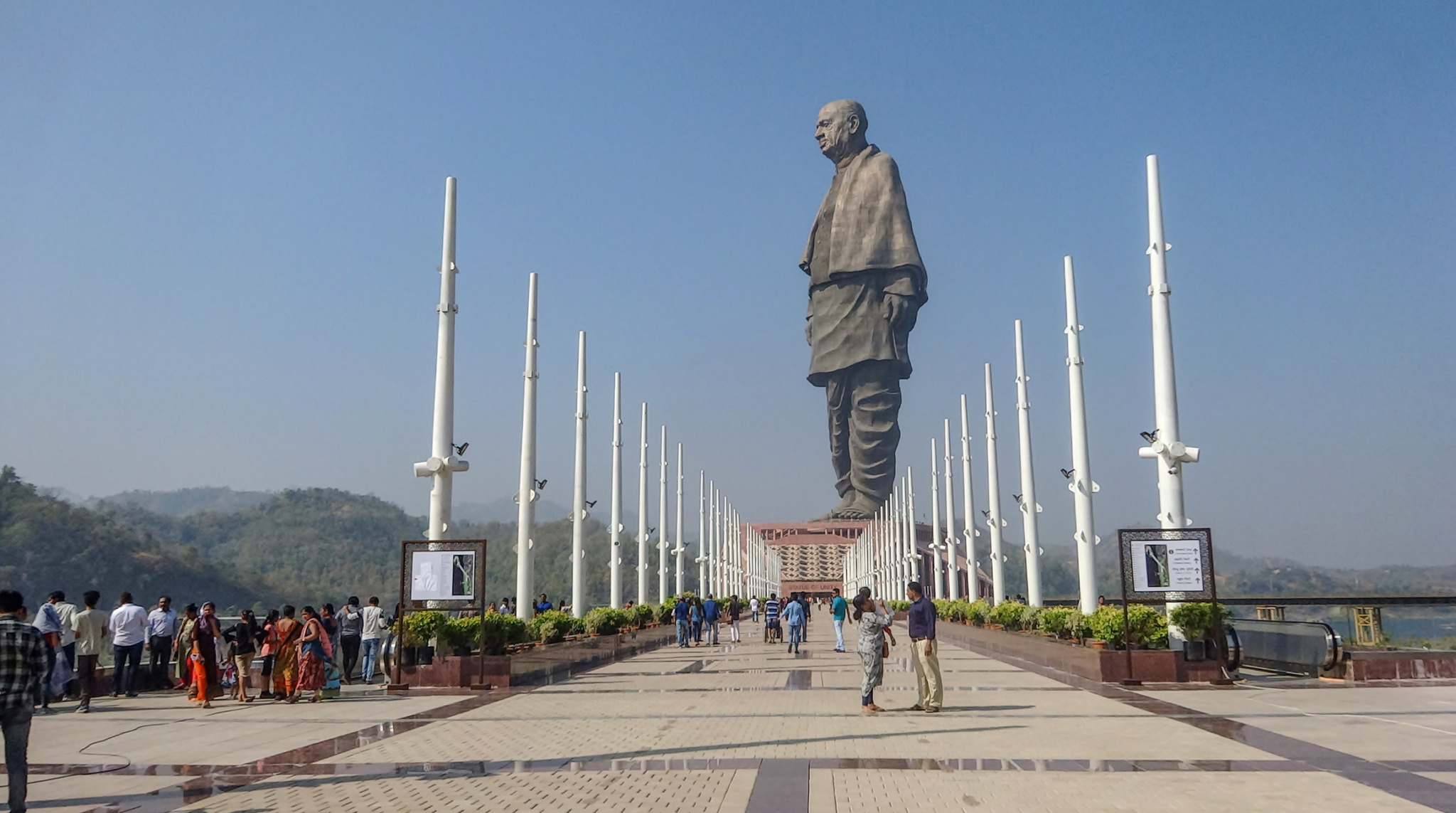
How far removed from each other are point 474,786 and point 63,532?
73.9m

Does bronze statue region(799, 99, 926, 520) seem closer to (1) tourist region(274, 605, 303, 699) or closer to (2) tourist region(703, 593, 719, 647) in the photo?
(2) tourist region(703, 593, 719, 647)

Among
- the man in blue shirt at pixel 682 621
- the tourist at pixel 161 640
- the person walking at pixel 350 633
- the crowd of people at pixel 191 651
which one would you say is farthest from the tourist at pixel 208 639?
the man in blue shirt at pixel 682 621

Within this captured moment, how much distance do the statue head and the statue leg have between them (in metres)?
21.2

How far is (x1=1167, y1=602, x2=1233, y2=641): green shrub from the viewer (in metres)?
15.1

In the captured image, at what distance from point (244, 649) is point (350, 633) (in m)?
2.62

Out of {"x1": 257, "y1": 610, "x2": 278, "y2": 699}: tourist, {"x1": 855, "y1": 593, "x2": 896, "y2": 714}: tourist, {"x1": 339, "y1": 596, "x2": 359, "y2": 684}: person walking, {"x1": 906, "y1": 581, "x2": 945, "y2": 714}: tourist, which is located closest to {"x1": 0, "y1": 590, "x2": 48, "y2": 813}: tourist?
{"x1": 855, "y1": 593, "x2": 896, "y2": 714}: tourist

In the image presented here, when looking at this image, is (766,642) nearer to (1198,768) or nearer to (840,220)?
(1198,768)

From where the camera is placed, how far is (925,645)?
12297 mm

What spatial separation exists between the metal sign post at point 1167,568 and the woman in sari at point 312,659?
10832 mm

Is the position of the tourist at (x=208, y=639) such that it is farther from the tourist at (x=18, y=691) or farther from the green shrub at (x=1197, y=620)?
the green shrub at (x=1197, y=620)

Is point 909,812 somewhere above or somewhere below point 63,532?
below

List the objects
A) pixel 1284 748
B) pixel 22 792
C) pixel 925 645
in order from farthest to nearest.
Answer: pixel 925 645 → pixel 1284 748 → pixel 22 792

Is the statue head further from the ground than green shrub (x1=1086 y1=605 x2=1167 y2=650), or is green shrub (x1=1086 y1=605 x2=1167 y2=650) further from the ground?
the statue head


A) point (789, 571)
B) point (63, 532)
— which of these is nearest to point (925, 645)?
point (63, 532)
